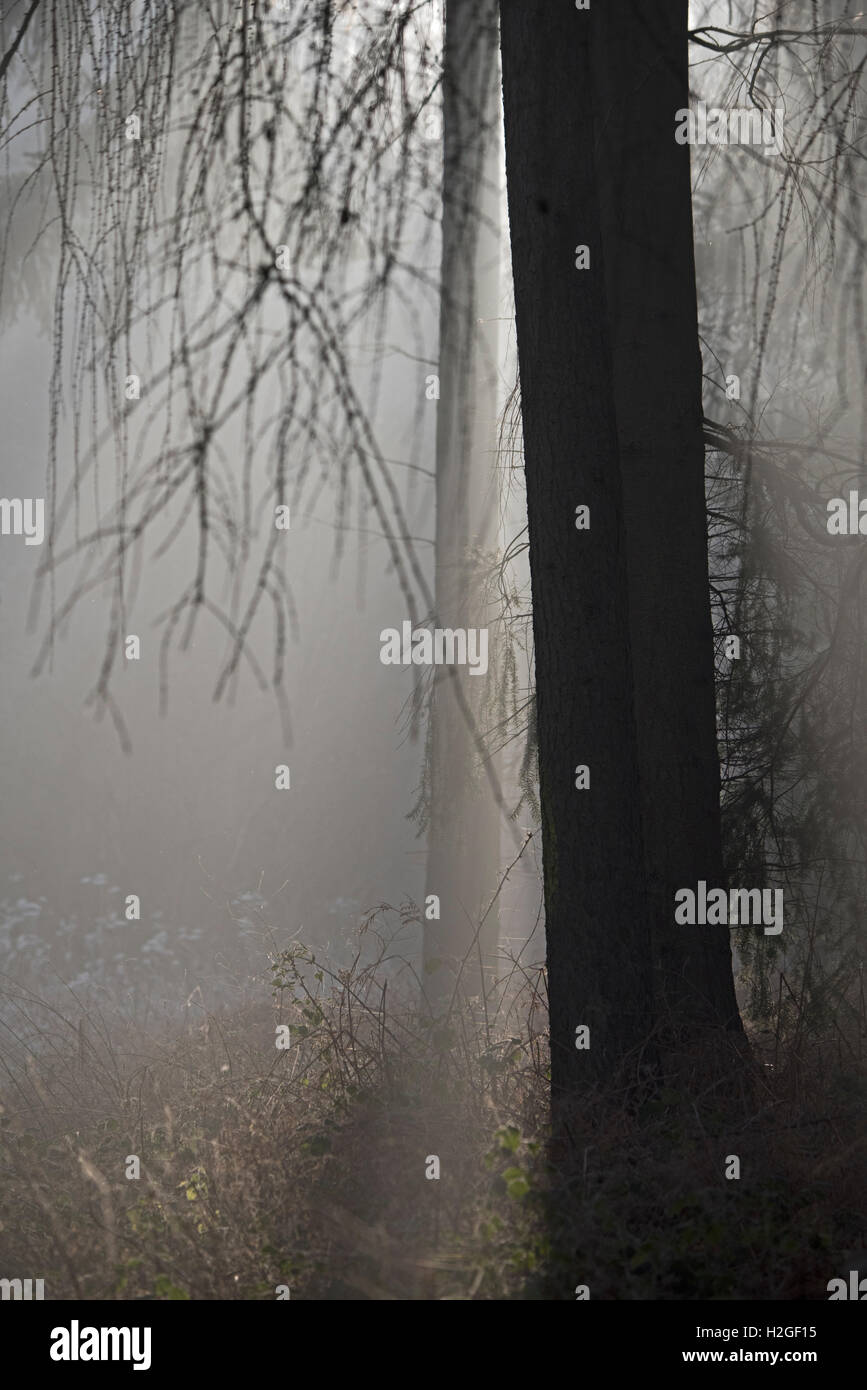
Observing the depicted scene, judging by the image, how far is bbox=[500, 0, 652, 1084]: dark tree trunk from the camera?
3287 millimetres

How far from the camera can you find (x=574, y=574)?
10.9 feet

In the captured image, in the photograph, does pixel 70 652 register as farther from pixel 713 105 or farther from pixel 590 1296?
pixel 590 1296

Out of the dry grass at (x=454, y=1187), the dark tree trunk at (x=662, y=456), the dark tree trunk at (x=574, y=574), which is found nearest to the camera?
the dry grass at (x=454, y=1187)

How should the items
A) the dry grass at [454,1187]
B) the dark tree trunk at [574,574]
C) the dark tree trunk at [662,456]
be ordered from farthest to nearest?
the dark tree trunk at [662,456] < the dark tree trunk at [574,574] < the dry grass at [454,1187]

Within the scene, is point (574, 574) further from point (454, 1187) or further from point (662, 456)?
point (454, 1187)

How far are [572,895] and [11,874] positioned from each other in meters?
11.0

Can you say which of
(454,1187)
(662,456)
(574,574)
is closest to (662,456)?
(662,456)

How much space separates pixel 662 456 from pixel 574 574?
2.88 feet

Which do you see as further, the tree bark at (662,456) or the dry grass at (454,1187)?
the tree bark at (662,456)

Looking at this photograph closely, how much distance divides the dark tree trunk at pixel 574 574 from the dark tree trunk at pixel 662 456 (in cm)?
55

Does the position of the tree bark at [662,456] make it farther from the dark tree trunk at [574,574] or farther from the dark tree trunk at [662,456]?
the dark tree trunk at [574,574]

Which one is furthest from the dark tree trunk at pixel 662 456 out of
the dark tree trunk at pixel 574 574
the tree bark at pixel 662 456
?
the dark tree trunk at pixel 574 574

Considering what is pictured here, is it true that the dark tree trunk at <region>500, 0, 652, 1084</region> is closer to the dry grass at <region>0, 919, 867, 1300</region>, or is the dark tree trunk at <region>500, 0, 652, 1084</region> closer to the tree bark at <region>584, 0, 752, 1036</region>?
the dry grass at <region>0, 919, 867, 1300</region>

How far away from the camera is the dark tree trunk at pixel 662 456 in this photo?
390 cm
